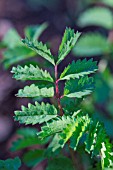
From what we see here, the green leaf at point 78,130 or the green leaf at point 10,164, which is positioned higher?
the green leaf at point 78,130

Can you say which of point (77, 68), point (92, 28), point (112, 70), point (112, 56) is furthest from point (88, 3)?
point (77, 68)

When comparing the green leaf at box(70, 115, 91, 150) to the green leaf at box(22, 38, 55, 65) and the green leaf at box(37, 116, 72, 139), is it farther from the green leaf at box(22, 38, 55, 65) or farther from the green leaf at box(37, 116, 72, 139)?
the green leaf at box(22, 38, 55, 65)

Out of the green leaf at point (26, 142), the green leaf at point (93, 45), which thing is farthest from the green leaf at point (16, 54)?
the green leaf at point (93, 45)

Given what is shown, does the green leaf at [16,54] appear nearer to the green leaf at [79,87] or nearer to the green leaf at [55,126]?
the green leaf at [79,87]

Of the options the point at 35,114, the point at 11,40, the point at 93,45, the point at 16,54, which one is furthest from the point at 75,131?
the point at 93,45

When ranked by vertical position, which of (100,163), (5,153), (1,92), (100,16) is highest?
(100,16)

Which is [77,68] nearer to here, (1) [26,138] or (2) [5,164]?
(2) [5,164]

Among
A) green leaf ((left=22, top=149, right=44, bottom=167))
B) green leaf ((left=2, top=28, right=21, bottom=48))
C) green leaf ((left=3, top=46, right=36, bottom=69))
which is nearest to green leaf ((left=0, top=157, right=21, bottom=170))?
green leaf ((left=22, top=149, right=44, bottom=167))
